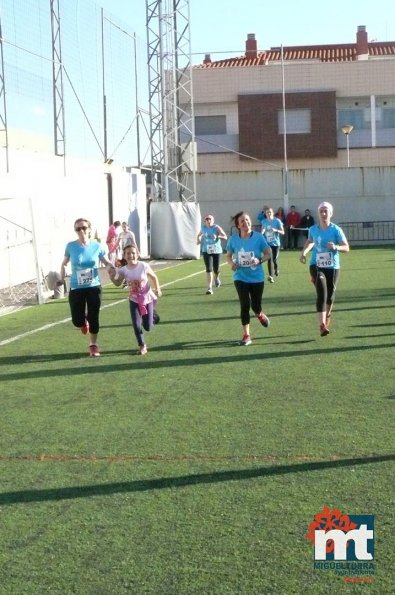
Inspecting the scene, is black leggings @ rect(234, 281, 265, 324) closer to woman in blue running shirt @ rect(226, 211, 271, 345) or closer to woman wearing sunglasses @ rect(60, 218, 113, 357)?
woman in blue running shirt @ rect(226, 211, 271, 345)

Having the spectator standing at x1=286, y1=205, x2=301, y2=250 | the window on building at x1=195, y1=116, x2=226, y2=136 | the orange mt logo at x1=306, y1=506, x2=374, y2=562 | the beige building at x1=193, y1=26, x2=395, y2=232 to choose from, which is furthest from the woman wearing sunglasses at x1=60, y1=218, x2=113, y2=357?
the window on building at x1=195, y1=116, x2=226, y2=136

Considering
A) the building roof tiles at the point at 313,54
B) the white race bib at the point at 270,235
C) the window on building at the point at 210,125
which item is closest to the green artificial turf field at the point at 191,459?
the white race bib at the point at 270,235

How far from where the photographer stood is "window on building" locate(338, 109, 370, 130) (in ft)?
180

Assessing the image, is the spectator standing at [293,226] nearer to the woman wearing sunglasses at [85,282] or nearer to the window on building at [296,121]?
the window on building at [296,121]

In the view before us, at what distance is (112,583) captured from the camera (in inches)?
192

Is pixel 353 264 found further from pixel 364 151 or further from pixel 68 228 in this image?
pixel 364 151

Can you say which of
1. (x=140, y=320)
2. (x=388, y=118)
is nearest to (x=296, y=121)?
(x=388, y=118)

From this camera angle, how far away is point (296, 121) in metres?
54.3

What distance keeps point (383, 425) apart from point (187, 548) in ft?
10.2

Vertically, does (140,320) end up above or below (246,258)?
below

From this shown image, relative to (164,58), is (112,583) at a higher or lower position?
lower

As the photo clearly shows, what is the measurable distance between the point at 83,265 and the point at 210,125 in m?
43.6

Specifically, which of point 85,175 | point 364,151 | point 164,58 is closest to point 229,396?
point 85,175

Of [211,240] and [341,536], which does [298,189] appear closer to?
[211,240]
